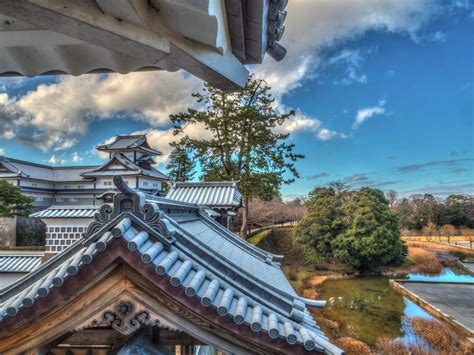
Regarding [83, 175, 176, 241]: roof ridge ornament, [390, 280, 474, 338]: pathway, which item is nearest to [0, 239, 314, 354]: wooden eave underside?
[83, 175, 176, 241]: roof ridge ornament

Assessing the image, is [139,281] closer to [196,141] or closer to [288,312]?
[288,312]

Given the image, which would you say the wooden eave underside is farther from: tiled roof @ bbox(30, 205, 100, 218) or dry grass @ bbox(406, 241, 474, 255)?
dry grass @ bbox(406, 241, 474, 255)

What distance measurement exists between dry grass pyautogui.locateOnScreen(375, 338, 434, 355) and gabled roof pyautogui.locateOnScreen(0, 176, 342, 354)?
8228 millimetres

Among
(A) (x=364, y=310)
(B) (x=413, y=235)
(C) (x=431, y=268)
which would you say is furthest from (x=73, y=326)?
(B) (x=413, y=235)

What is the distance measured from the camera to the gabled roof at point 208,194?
31.0ft

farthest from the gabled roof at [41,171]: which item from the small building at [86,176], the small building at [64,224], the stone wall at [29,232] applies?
the small building at [64,224]

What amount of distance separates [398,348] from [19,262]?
13.7 metres

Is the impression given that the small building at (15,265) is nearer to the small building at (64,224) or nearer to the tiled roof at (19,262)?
the tiled roof at (19,262)

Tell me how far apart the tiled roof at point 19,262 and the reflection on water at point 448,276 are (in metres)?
20.1

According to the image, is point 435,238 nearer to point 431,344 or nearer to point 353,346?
point 431,344

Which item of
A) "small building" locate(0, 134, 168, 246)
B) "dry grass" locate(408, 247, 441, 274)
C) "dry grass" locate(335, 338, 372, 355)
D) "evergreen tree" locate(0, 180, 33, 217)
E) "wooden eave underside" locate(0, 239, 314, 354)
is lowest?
"dry grass" locate(335, 338, 372, 355)

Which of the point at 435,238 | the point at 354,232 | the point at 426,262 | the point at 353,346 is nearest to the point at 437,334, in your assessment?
the point at 353,346

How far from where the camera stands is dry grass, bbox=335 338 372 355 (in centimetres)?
879

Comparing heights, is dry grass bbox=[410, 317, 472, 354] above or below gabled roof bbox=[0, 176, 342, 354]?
below
